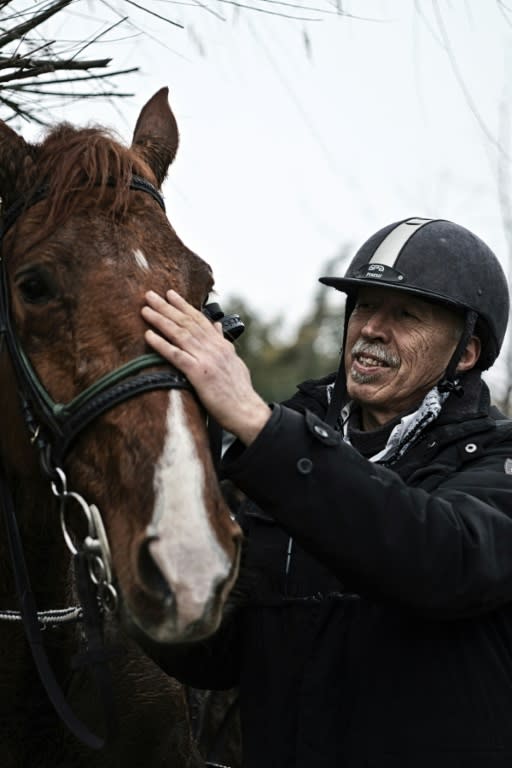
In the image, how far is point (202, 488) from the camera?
206 cm

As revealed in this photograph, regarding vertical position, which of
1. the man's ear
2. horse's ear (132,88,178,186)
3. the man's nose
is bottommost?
the man's ear

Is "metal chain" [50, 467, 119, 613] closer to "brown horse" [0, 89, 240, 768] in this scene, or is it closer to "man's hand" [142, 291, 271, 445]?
"brown horse" [0, 89, 240, 768]

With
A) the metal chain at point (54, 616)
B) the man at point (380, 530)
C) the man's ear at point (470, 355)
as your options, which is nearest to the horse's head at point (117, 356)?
the man at point (380, 530)

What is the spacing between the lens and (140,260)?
2389 mm

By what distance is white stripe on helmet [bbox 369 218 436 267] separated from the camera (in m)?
3.35

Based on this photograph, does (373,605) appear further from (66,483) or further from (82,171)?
(82,171)

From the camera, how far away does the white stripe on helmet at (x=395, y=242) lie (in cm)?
335

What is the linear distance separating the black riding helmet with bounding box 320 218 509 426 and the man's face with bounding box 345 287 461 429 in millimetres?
65

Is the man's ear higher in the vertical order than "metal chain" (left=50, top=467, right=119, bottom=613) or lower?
higher

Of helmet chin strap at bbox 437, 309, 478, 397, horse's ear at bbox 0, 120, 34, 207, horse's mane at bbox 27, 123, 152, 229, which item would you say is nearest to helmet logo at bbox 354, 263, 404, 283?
helmet chin strap at bbox 437, 309, 478, 397

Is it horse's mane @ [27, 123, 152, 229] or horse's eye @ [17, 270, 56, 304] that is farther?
horse's mane @ [27, 123, 152, 229]

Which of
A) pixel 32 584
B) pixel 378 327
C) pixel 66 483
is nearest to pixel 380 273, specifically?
pixel 378 327

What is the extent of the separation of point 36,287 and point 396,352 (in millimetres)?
1304

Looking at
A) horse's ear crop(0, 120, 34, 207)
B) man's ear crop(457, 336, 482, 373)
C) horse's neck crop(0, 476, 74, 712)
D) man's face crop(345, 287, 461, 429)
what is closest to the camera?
horse's ear crop(0, 120, 34, 207)
